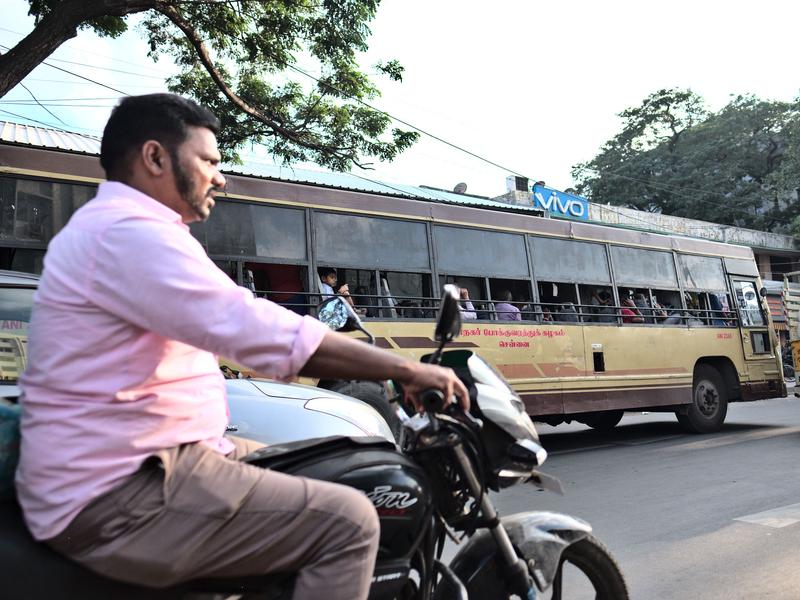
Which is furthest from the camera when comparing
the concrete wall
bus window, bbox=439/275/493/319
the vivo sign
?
the concrete wall

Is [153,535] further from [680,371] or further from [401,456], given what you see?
[680,371]

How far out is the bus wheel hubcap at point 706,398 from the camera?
34.6ft

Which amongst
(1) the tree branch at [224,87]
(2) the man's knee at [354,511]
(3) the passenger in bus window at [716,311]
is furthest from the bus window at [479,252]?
(2) the man's knee at [354,511]

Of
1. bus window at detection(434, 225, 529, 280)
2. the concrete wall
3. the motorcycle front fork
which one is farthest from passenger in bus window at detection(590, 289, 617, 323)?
the concrete wall

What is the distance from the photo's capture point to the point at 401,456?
174cm

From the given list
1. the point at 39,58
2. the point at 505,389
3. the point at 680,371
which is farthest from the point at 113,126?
the point at 680,371

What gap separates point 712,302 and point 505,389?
1082 cm

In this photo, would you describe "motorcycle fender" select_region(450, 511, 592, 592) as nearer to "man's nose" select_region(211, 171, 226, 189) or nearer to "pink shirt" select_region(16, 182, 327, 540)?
"pink shirt" select_region(16, 182, 327, 540)

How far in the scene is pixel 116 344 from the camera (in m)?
1.40

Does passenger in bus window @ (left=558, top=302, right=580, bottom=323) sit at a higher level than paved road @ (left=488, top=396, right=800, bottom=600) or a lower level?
higher

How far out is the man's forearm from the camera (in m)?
1.46

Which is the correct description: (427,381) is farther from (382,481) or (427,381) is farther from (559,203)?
(559,203)

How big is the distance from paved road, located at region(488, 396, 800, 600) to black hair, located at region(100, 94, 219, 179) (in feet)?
10.1

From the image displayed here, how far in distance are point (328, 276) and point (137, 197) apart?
6281mm
